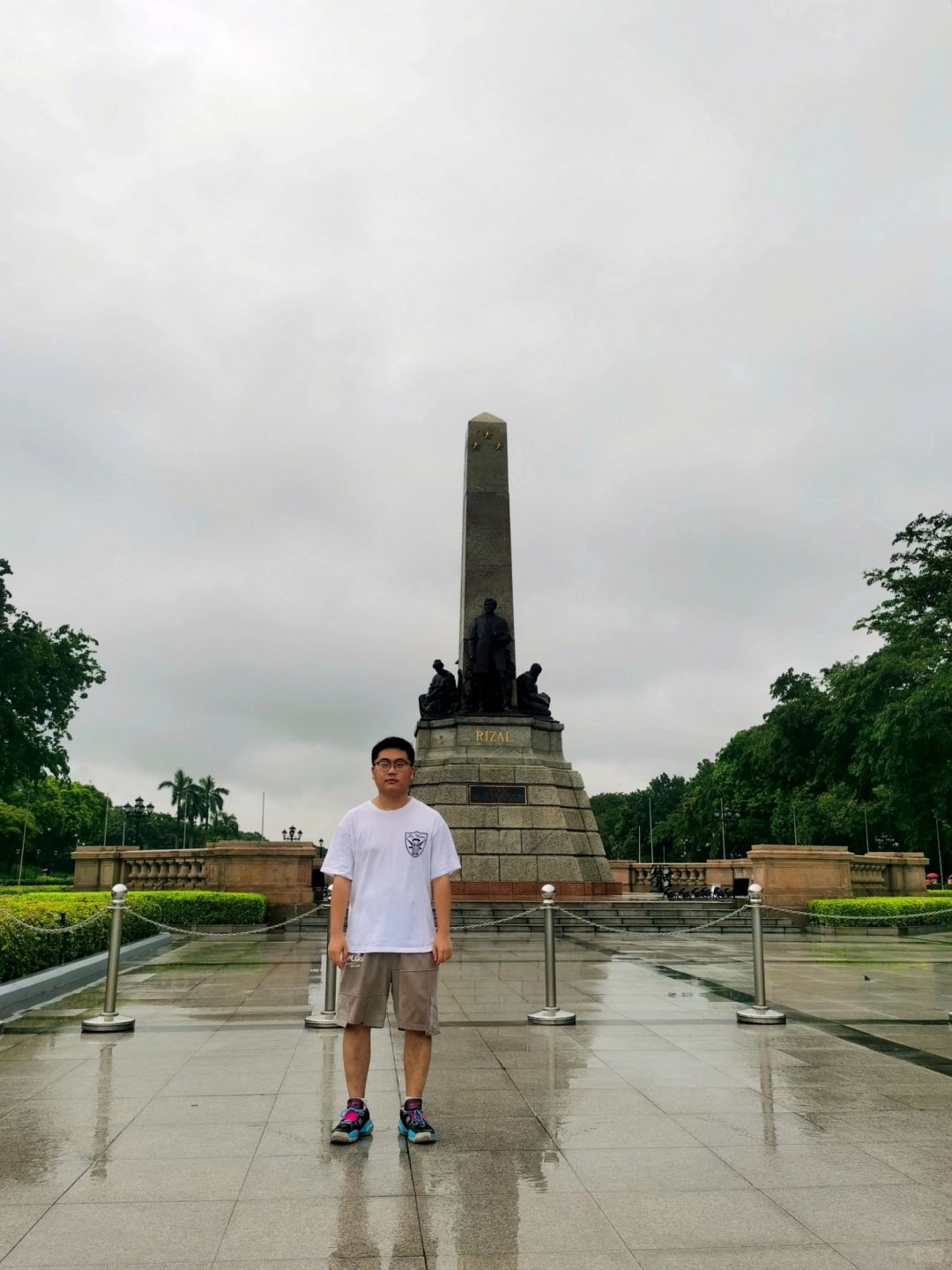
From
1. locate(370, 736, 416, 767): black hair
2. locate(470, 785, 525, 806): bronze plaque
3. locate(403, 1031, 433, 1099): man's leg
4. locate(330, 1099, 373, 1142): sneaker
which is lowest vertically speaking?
locate(330, 1099, 373, 1142): sneaker

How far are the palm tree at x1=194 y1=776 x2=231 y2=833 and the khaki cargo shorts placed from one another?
123825 millimetres

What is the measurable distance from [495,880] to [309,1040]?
17.2 m

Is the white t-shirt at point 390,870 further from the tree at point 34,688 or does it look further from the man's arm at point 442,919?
the tree at point 34,688

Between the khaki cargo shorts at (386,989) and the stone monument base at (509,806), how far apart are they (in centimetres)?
1924

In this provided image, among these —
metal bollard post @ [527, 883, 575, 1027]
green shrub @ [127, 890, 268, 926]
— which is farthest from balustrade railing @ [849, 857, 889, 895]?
metal bollard post @ [527, 883, 575, 1027]

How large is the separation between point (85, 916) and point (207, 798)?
120 metres

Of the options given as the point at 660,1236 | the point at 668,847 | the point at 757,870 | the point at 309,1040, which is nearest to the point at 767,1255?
the point at 660,1236

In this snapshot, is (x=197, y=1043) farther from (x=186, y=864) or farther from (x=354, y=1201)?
(x=186, y=864)

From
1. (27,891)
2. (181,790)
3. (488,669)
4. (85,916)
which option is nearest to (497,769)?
(488,669)

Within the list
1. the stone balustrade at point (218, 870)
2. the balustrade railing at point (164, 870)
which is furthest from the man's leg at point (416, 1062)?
the balustrade railing at point (164, 870)

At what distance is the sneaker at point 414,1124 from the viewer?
16.6ft

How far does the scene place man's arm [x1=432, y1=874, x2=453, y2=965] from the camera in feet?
17.2

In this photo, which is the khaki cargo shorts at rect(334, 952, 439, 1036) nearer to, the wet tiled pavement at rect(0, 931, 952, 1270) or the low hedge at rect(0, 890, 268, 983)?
the wet tiled pavement at rect(0, 931, 952, 1270)

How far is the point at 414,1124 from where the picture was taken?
5121mm
